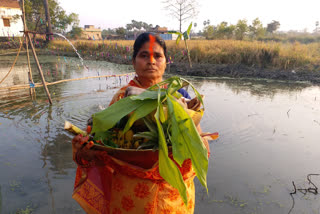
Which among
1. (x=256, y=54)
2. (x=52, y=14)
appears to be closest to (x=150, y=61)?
(x=256, y=54)

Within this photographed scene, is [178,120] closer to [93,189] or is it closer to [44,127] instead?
[93,189]

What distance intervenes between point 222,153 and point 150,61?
2.26 m

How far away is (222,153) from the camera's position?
3.13 meters

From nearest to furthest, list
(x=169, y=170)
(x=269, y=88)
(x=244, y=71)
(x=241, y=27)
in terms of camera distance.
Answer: (x=169, y=170)
(x=269, y=88)
(x=244, y=71)
(x=241, y=27)

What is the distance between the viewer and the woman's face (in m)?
1.32

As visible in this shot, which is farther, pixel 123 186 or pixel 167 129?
pixel 123 186

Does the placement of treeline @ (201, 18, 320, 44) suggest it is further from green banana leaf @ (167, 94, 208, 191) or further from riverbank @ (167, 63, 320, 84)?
green banana leaf @ (167, 94, 208, 191)

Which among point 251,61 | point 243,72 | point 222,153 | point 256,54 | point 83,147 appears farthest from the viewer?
point 251,61

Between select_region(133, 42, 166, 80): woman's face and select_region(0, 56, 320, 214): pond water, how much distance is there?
4.85 ft

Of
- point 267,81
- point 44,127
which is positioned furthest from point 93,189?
point 267,81

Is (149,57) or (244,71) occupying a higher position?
(149,57)

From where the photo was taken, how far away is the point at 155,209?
97 cm

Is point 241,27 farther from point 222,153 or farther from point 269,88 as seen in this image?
point 222,153

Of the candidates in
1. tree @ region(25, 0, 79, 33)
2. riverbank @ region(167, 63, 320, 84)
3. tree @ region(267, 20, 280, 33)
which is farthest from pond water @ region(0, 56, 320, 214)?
tree @ region(267, 20, 280, 33)
